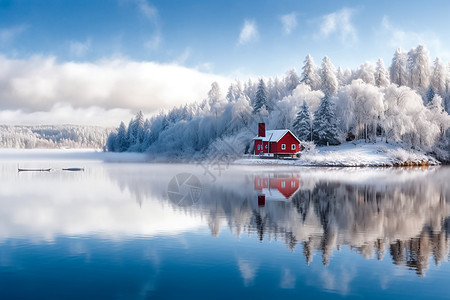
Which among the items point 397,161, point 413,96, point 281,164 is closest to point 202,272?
point 281,164

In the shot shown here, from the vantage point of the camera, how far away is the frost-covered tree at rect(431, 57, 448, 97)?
89375 mm

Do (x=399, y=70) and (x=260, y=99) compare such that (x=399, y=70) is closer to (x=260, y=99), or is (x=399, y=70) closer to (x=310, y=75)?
(x=310, y=75)

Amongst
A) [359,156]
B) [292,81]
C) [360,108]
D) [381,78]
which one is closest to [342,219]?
[359,156]

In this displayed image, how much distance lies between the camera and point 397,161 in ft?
203

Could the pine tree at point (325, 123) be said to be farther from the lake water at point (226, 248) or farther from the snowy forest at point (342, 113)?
the lake water at point (226, 248)

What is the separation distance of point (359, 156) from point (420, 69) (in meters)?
45.2

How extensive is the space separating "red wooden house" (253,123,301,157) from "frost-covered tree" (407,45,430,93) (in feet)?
139

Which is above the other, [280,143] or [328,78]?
[328,78]

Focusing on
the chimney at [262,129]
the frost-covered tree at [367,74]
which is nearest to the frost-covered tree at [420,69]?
the frost-covered tree at [367,74]

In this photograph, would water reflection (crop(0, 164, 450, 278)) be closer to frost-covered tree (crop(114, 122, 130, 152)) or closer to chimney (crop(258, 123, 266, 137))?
chimney (crop(258, 123, 266, 137))

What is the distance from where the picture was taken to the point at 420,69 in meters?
93.1

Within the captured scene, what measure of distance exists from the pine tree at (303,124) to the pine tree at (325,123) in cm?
138

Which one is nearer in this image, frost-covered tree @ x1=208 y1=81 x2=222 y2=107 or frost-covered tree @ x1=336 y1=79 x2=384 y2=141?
frost-covered tree @ x1=336 y1=79 x2=384 y2=141

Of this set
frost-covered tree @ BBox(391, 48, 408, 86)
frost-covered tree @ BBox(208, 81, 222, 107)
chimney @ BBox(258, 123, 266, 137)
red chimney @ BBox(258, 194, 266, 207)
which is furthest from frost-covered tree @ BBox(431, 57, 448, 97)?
red chimney @ BBox(258, 194, 266, 207)
